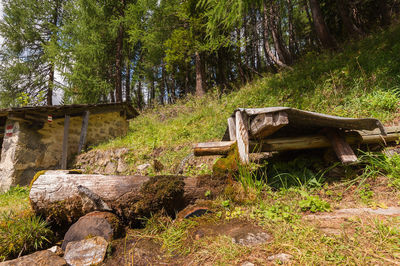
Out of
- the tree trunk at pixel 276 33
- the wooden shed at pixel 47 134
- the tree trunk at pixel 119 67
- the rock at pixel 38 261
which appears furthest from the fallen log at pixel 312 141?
the tree trunk at pixel 119 67

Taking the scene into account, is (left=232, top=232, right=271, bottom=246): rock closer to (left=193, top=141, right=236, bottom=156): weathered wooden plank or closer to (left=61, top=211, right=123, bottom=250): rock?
(left=193, top=141, right=236, bottom=156): weathered wooden plank

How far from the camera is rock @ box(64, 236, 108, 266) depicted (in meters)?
1.64

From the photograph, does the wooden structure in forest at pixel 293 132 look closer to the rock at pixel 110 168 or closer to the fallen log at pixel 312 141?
the fallen log at pixel 312 141

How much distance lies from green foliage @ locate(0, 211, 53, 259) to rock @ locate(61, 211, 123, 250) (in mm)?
507

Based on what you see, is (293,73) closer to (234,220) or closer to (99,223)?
(234,220)

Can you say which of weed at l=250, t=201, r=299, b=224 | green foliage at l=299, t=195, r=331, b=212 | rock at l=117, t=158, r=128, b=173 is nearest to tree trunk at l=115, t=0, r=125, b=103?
rock at l=117, t=158, r=128, b=173

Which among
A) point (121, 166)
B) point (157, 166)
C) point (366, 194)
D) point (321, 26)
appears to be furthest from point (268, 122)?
point (321, 26)

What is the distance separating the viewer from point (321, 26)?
736 cm

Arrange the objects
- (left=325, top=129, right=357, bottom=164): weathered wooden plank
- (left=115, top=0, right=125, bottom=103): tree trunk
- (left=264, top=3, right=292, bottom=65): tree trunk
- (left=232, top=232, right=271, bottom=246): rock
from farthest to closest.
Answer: (left=115, top=0, right=125, bottom=103): tree trunk < (left=264, top=3, right=292, bottom=65): tree trunk < (left=325, top=129, right=357, bottom=164): weathered wooden plank < (left=232, top=232, right=271, bottom=246): rock

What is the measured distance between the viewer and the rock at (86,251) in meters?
1.64

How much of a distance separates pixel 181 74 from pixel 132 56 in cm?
472

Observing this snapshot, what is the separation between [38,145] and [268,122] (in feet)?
27.0

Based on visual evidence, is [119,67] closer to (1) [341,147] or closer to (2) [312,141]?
(2) [312,141]

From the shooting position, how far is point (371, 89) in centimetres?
427
